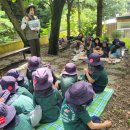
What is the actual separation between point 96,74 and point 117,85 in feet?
4.16

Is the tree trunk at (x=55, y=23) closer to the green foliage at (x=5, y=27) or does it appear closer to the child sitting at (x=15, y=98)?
the green foliage at (x=5, y=27)

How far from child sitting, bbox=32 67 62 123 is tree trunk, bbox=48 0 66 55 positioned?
19.1 feet

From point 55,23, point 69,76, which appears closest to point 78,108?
point 69,76

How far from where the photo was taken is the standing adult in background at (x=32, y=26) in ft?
24.4

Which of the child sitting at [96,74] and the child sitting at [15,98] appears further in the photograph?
the child sitting at [96,74]

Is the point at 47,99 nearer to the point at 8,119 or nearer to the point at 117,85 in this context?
the point at 8,119

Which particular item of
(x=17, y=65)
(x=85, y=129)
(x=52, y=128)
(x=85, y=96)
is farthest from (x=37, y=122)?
(x=17, y=65)

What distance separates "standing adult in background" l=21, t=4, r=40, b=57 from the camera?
743cm

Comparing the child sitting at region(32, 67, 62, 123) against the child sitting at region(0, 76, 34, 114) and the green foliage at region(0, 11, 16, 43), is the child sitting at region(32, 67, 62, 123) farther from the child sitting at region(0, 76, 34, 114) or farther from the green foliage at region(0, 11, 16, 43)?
the green foliage at region(0, 11, 16, 43)

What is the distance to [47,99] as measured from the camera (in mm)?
4152

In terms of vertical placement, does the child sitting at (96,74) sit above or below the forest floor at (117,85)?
above

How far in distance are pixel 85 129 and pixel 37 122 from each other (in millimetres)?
1062

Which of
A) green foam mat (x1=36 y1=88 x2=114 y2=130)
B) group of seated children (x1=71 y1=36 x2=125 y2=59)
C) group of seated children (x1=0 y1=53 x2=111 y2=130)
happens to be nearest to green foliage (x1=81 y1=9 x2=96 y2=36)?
group of seated children (x1=71 y1=36 x2=125 y2=59)

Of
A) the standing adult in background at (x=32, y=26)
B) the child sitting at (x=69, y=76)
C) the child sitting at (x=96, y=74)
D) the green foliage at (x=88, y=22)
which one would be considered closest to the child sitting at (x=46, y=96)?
the child sitting at (x=69, y=76)
